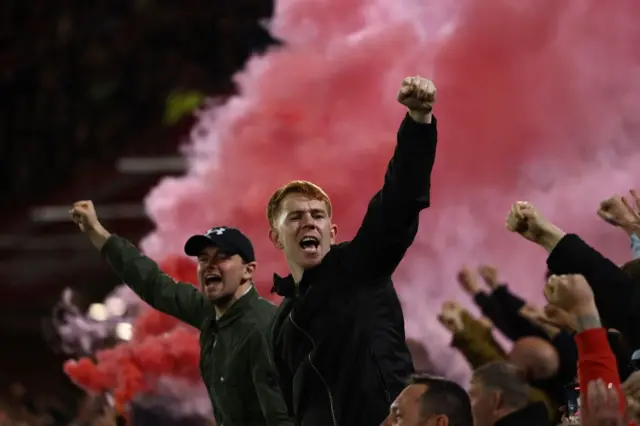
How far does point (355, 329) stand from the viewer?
11.6 ft

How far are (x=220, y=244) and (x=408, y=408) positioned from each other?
1.58 meters

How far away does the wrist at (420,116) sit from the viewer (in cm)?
326

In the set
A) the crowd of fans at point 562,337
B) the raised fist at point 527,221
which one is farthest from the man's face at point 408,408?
the raised fist at point 527,221

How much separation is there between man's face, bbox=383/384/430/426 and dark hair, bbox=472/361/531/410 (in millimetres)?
502

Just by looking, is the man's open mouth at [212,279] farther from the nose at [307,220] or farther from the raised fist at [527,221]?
the raised fist at [527,221]

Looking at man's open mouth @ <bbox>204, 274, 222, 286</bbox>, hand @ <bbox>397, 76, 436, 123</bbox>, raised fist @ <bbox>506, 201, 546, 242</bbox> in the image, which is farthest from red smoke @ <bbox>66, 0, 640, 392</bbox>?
hand @ <bbox>397, 76, 436, 123</bbox>

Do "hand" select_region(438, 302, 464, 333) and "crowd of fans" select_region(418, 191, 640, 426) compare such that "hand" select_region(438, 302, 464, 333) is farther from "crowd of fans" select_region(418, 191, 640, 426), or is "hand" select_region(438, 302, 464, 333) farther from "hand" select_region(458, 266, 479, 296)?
"hand" select_region(458, 266, 479, 296)

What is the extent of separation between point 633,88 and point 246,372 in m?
3.68

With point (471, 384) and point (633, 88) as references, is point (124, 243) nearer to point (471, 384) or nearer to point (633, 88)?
point (471, 384)

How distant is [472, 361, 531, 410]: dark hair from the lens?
3.62m

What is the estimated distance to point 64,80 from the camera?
55.4ft

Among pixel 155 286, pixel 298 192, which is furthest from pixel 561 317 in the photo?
pixel 155 286

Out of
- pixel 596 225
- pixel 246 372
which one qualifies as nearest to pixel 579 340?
pixel 246 372

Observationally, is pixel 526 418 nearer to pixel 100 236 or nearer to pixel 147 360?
pixel 100 236
